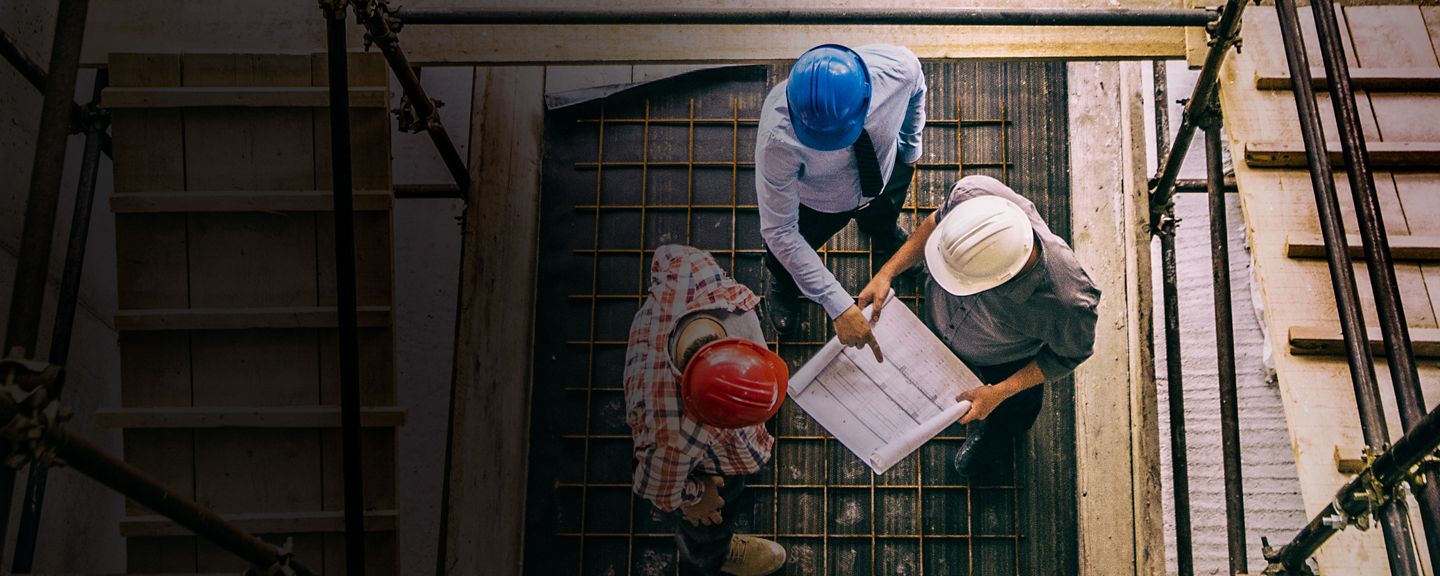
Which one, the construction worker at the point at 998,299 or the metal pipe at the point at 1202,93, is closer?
the metal pipe at the point at 1202,93

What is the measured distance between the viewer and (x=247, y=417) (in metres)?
4.76

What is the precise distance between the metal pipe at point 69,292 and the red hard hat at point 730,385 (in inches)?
109

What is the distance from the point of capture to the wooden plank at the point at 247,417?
4.73m

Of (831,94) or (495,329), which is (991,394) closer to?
(831,94)

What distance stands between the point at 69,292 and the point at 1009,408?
4484mm

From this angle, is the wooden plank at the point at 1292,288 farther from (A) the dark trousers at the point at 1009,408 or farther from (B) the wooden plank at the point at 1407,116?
(A) the dark trousers at the point at 1009,408

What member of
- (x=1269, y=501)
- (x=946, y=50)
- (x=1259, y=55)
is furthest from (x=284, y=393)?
(x=1269, y=501)

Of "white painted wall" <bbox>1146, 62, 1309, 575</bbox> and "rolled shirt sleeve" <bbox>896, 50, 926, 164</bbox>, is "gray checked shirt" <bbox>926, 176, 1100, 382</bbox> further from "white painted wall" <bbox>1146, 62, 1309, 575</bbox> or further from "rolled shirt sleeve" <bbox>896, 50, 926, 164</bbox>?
"white painted wall" <bbox>1146, 62, 1309, 575</bbox>

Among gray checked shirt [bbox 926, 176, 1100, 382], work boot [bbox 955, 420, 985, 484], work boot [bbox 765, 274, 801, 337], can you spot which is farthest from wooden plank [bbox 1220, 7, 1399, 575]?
work boot [bbox 765, 274, 801, 337]

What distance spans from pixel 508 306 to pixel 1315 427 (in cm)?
358

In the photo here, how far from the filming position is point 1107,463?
499cm

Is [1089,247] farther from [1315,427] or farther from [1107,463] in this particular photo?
[1315,427]

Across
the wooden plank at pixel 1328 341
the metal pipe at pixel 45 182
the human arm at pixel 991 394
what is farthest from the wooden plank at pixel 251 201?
the wooden plank at pixel 1328 341

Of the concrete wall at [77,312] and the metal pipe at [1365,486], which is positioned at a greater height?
the concrete wall at [77,312]
